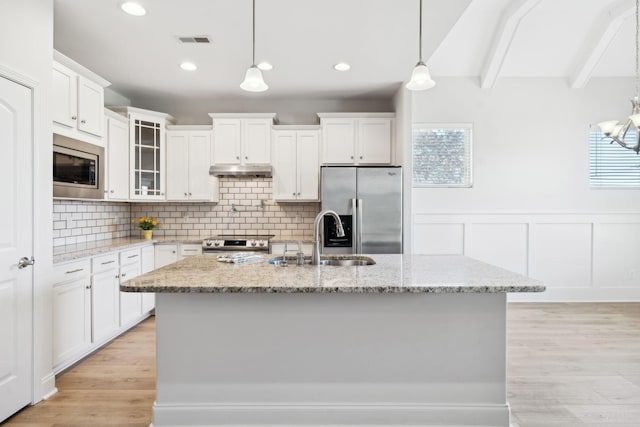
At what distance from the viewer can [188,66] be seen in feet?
12.6

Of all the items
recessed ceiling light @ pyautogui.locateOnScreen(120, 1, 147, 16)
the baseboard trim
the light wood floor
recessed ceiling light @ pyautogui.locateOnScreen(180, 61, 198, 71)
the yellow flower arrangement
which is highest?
recessed ceiling light @ pyautogui.locateOnScreen(180, 61, 198, 71)

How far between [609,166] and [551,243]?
129 cm

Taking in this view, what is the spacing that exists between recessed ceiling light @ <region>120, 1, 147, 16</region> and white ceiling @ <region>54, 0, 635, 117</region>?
46 millimetres

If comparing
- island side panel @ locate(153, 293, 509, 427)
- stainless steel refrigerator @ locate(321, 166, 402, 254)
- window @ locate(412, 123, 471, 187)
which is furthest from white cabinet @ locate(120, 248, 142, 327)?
window @ locate(412, 123, 471, 187)

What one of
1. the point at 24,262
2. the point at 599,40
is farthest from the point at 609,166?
the point at 24,262

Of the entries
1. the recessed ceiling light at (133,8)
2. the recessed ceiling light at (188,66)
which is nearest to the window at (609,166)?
the recessed ceiling light at (188,66)

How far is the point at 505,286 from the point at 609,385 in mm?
1719

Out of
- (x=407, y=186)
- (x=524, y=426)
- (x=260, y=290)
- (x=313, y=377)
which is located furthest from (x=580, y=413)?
(x=407, y=186)

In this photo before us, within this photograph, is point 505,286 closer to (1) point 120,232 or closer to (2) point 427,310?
(2) point 427,310

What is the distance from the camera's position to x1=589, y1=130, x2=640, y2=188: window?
4.85 meters

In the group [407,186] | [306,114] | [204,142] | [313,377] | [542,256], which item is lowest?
[313,377]

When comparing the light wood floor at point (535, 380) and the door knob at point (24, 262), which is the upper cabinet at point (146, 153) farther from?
the door knob at point (24, 262)

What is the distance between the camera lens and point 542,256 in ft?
15.9

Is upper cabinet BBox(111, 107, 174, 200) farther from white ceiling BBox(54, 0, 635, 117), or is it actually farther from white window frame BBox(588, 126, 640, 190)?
white window frame BBox(588, 126, 640, 190)
